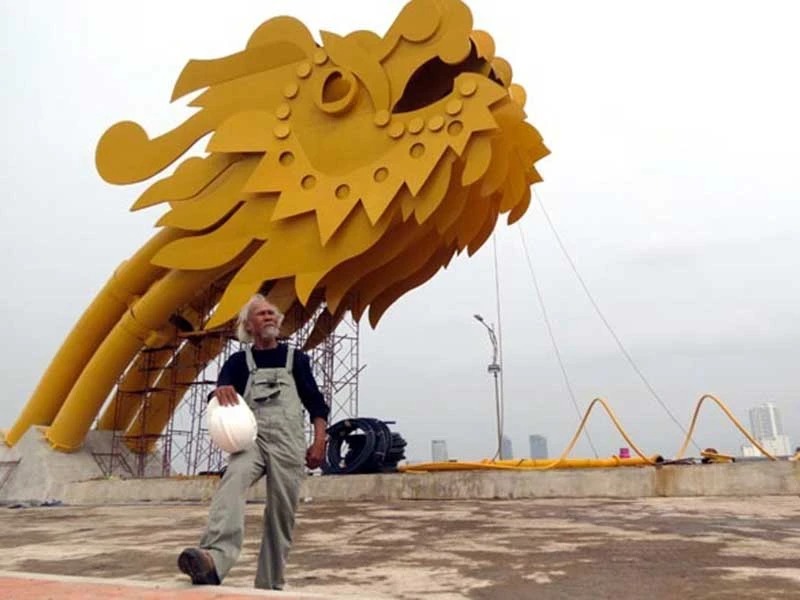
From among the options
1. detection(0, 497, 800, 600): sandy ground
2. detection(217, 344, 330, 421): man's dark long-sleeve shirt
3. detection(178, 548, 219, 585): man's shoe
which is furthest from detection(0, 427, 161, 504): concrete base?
detection(178, 548, 219, 585): man's shoe

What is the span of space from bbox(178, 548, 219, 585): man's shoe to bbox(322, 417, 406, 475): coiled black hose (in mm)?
9853

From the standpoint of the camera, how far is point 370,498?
1185 centimetres

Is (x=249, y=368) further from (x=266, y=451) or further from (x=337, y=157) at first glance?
(x=337, y=157)

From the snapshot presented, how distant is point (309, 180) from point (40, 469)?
9114 millimetres

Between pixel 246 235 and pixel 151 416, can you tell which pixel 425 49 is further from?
pixel 151 416

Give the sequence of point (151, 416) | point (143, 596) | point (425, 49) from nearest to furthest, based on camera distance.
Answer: point (143, 596) → point (425, 49) → point (151, 416)

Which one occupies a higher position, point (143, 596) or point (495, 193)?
point (495, 193)

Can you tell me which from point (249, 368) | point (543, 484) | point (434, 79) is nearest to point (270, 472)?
point (249, 368)

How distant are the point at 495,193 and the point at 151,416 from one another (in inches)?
411

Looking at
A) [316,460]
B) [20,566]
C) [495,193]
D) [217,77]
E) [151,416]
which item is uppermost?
[217,77]

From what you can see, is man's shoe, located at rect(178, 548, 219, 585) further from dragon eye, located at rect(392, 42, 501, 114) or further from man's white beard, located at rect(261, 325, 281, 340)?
dragon eye, located at rect(392, 42, 501, 114)

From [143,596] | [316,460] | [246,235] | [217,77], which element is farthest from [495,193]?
[143,596]

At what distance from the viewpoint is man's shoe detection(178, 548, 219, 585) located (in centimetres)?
284

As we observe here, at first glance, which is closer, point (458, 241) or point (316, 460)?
point (316, 460)
